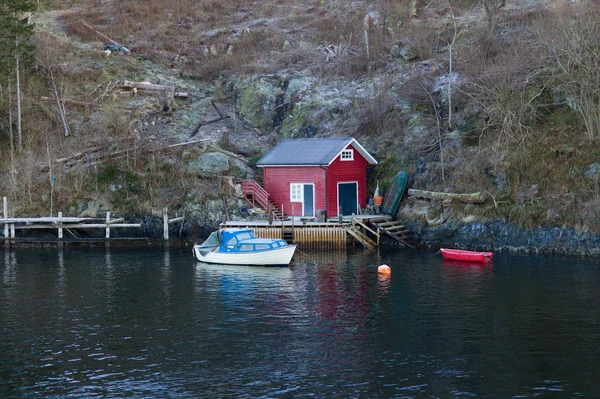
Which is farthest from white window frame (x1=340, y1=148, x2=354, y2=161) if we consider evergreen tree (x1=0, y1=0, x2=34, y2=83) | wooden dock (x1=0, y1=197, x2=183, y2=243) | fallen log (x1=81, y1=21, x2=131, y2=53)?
fallen log (x1=81, y1=21, x2=131, y2=53)

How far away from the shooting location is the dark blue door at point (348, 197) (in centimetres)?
5753

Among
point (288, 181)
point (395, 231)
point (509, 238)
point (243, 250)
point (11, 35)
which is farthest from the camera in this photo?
point (11, 35)

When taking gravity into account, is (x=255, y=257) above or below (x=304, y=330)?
above

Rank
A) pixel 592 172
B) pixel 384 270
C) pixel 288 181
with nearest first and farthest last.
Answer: pixel 384 270, pixel 592 172, pixel 288 181

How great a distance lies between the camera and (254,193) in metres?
58.0

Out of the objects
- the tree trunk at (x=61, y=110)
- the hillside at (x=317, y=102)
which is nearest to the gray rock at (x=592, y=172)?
the hillside at (x=317, y=102)

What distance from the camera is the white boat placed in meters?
46.2

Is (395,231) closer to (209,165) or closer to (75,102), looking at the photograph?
(209,165)

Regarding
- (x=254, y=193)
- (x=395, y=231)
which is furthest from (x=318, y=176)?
(x=395, y=231)

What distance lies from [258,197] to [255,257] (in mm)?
11913

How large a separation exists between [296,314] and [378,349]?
6.36 metres

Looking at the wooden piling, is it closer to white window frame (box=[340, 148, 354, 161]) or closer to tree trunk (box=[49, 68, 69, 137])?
tree trunk (box=[49, 68, 69, 137])

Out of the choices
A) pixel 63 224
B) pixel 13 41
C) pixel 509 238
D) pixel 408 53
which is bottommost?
pixel 509 238

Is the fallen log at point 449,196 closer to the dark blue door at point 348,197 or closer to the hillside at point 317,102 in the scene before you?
the hillside at point 317,102
